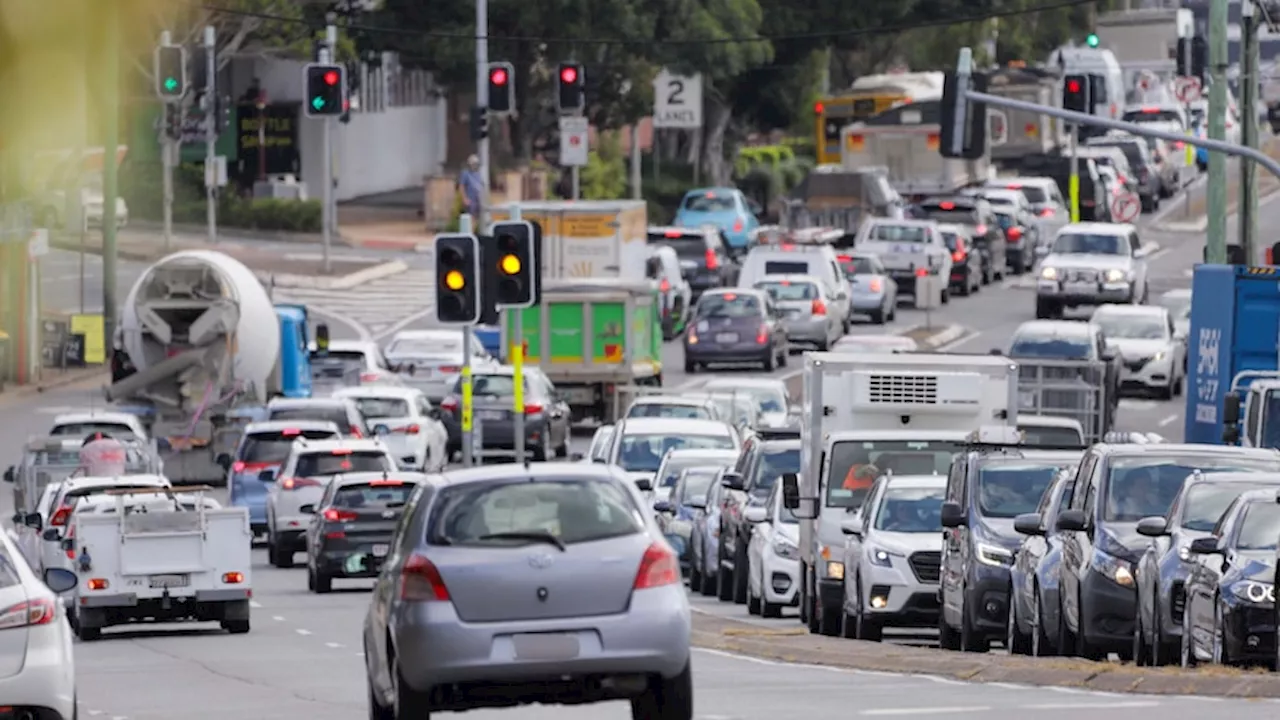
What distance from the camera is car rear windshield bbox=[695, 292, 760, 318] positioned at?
2142 inches

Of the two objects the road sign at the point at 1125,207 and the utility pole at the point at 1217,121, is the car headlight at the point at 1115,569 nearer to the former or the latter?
the utility pole at the point at 1217,121

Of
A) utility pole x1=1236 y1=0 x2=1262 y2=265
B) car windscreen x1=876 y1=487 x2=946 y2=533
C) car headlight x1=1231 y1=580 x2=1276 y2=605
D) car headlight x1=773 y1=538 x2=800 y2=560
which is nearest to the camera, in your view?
car headlight x1=1231 y1=580 x2=1276 y2=605

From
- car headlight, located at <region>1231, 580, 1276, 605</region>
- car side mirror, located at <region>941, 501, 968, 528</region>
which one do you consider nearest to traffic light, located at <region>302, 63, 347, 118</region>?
car side mirror, located at <region>941, 501, 968, 528</region>

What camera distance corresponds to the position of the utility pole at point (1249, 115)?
39656 mm

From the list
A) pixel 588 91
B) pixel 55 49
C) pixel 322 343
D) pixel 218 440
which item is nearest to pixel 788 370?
pixel 588 91

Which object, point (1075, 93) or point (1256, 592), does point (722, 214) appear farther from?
point (1256, 592)

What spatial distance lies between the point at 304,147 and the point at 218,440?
4390 centimetres

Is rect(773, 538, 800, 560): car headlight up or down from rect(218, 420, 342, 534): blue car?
up

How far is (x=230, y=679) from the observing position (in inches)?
799

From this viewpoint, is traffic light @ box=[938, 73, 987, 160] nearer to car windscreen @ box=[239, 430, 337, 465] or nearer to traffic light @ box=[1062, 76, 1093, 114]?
traffic light @ box=[1062, 76, 1093, 114]

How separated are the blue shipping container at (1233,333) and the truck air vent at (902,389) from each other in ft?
23.2

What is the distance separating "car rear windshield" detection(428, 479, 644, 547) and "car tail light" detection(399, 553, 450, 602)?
0.47 feet

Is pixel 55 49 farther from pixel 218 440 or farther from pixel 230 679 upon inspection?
pixel 218 440

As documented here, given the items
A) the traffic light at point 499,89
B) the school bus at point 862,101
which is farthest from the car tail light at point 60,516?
the school bus at point 862,101
